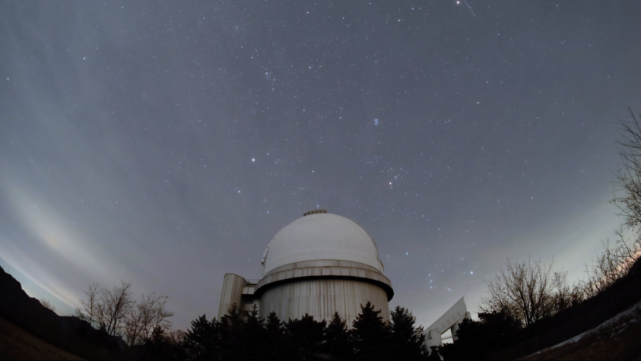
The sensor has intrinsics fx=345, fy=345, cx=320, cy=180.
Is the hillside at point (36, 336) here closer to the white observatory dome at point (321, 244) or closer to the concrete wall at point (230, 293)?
the concrete wall at point (230, 293)

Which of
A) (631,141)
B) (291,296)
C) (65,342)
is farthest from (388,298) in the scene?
(65,342)

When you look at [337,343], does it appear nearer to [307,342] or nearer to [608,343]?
[307,342]

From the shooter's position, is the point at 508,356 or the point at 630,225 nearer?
the point at 508,356

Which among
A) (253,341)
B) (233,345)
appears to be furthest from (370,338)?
(233,345)

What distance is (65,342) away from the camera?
51.9 ft

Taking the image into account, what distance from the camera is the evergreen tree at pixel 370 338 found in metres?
16.4

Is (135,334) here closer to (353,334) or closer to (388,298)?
(388,298)

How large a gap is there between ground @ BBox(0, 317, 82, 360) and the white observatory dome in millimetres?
14376

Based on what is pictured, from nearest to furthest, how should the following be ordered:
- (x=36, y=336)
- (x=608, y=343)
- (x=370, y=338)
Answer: (x=608, y=343)
(x=36, y=336)
(x=370, y=338)

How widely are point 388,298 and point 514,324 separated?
1044 cm

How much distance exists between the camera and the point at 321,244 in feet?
86.6

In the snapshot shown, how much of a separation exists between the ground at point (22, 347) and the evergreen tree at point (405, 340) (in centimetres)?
1466

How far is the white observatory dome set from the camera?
85.2ft

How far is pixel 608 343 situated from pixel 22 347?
2236 centimetres
